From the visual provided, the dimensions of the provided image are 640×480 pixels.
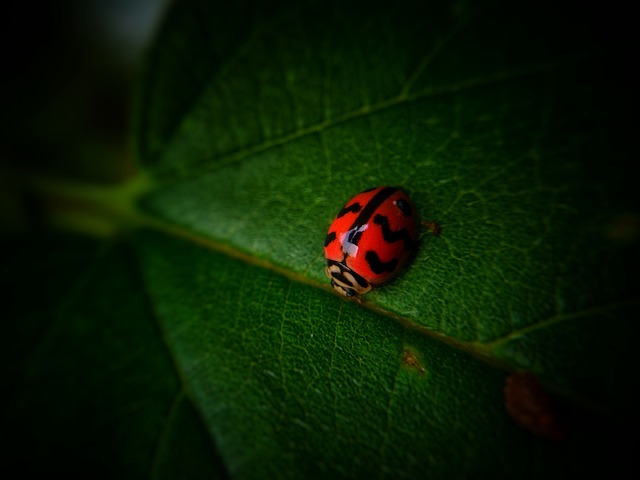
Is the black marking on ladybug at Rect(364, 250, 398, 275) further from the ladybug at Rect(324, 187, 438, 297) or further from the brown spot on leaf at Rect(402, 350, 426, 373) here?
the brown spot on leaf at Rect(402, 350, 426, 373)

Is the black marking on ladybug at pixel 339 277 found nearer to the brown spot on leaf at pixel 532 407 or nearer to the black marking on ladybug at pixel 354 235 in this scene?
the black marking on ladybug at pixel 354 235

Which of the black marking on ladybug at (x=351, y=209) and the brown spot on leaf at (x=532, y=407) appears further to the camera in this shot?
the black marking on ladybug at (x=351, y=209)

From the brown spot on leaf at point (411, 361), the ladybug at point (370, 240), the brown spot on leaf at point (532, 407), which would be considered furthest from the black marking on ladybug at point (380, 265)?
the brown spot on leaf at point (532, 407)

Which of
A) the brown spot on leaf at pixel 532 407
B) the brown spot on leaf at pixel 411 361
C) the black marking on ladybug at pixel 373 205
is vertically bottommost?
the brown spot on leaf at pixel 532 407

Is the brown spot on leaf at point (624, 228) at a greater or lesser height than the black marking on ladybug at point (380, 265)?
lesser

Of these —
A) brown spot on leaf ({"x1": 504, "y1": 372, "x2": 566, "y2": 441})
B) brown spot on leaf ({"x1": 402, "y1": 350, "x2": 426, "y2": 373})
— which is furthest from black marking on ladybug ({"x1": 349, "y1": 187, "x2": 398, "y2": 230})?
brown spot on leaf ({"x1": 504, "y1": 372, "x2": 566, "y2": 441})

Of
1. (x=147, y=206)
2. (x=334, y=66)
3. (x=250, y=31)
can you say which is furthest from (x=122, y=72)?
(x=334, y=66)

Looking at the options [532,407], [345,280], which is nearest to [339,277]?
[345,280]
